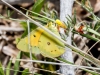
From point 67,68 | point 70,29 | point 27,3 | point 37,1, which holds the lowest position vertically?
point 67,68


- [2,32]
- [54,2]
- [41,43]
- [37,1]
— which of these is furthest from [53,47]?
[54,2]

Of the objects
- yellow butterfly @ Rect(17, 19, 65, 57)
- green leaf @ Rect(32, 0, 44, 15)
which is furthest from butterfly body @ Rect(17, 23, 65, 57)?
green leaf @ Rect(32, 0, 44, 15)

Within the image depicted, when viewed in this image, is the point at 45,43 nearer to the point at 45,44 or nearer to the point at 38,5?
→ the point at 45,44

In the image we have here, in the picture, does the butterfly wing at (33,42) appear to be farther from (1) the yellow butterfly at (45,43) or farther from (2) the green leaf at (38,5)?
(2) the green leaf at (38,5)

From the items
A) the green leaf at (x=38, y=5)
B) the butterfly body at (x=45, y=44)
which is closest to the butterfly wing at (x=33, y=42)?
the butterfly body at (x=45, y=44)

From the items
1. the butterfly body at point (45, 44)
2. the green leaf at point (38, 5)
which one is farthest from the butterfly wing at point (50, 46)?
the green leaf at point (38, 5)

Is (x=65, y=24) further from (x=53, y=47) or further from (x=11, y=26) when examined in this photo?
(x=11, y=26)

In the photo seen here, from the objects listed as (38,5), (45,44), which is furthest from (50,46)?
(38,5)

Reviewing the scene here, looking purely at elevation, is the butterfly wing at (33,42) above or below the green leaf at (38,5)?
below

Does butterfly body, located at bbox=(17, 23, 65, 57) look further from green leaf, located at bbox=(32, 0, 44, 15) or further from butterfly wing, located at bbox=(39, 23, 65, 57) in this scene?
green leaf, located at bbox=(32, 0, 44, 15)

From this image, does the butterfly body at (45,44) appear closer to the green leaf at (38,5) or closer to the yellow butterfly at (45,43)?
the yellow butterfly at (45,43)

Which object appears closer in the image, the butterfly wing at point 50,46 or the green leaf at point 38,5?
the butterfly wing at point 50,46
